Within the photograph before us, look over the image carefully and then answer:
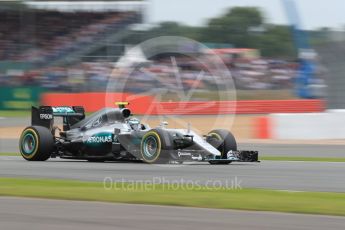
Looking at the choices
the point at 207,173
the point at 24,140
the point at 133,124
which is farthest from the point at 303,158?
the point at 24,140

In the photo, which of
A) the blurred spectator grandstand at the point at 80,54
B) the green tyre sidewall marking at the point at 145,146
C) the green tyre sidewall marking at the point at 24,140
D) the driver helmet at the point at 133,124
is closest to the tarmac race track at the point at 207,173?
the green tyre sidewall marking at the point at 145,146

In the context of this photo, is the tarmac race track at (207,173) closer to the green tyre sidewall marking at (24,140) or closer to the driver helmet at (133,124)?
the green tyre sidewall marking at (24,140)

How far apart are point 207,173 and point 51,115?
16.0ft

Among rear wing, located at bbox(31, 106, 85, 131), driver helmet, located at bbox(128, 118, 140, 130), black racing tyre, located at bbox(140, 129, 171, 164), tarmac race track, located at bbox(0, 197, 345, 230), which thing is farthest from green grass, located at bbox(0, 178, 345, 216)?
rear wing, located at bbox(31, 106, 85, 131)

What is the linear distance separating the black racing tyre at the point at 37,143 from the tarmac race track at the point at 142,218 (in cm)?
700

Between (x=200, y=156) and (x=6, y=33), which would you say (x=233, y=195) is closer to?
(x=200, y=156)

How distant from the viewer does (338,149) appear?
61.3 ft

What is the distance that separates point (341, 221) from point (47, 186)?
4.65m

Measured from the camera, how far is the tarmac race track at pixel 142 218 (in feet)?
21.6

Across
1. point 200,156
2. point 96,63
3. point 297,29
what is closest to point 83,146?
point 200,156

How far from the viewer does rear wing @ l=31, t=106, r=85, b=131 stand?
51.5 ft

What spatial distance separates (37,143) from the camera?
15000mm

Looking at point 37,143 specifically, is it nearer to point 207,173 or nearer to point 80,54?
point 207,173

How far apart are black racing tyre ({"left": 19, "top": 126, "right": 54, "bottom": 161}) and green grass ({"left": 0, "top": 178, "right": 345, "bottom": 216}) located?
450cm
